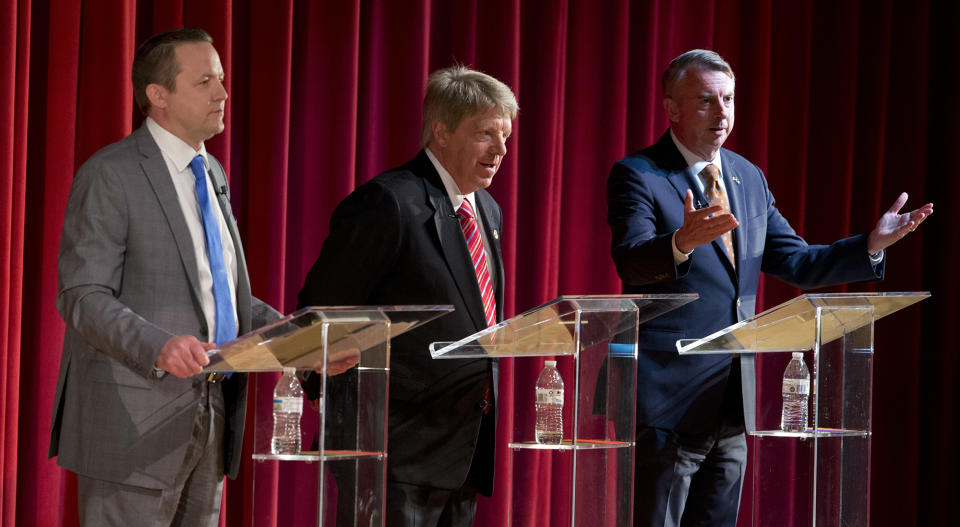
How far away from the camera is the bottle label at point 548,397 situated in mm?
2465

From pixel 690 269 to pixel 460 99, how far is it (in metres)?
0.81

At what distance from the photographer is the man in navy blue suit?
117 inches

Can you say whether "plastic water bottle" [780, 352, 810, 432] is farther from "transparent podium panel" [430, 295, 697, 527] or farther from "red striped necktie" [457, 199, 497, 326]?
"red striped necktie" [457, 199, 497, 326]

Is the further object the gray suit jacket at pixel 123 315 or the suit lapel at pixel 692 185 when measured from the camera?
the suit lapel at pixel 692 185

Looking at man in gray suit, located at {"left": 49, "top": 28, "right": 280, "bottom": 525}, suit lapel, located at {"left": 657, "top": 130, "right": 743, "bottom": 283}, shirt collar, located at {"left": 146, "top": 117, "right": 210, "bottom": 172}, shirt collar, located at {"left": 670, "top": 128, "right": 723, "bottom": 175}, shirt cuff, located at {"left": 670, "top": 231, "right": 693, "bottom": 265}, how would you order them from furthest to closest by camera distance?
shirt collar, located at {"left": 670, "top": 128, "right": 723, "bottom": 175} < suit lapel, located at {"left": 657, "top": 130, "right": 743, "bottom": 283} < shirt cuff, located at {"left": 670, "top": 231, "right": 693, "bottom": 265} < shirt collar, located at {"left": 146, "top": 117, "right": 210, "bottom": 172} < man in gray suit, located at {"left": 49, "top": 28, "right": 280, "bottom": 525}

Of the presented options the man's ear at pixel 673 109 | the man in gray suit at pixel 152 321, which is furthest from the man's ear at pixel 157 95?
the man's ear at pixel 673 109

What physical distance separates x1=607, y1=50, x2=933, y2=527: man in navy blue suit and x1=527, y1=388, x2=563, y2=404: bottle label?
576 millimetres

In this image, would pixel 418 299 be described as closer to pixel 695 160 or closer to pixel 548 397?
pixel 548 397

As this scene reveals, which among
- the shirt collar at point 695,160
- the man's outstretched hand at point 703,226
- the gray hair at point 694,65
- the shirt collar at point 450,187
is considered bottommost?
the man's outstretched hand at point 703,226

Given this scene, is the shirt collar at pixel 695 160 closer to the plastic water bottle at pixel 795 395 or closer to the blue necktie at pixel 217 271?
the plastic water bottle at pixel 795 395

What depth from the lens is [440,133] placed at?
3029 millimetres

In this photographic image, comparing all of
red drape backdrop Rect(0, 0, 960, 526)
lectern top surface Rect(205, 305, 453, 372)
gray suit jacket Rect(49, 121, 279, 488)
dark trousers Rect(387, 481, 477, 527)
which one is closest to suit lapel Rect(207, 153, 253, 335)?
gray suit jacket Rect(49, 121, 279, 488)

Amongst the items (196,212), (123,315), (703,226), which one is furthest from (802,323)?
(123,315)

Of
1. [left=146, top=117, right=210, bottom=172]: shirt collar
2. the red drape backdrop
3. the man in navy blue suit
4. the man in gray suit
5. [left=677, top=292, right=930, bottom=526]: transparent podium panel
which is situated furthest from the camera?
the red drape backdrop
